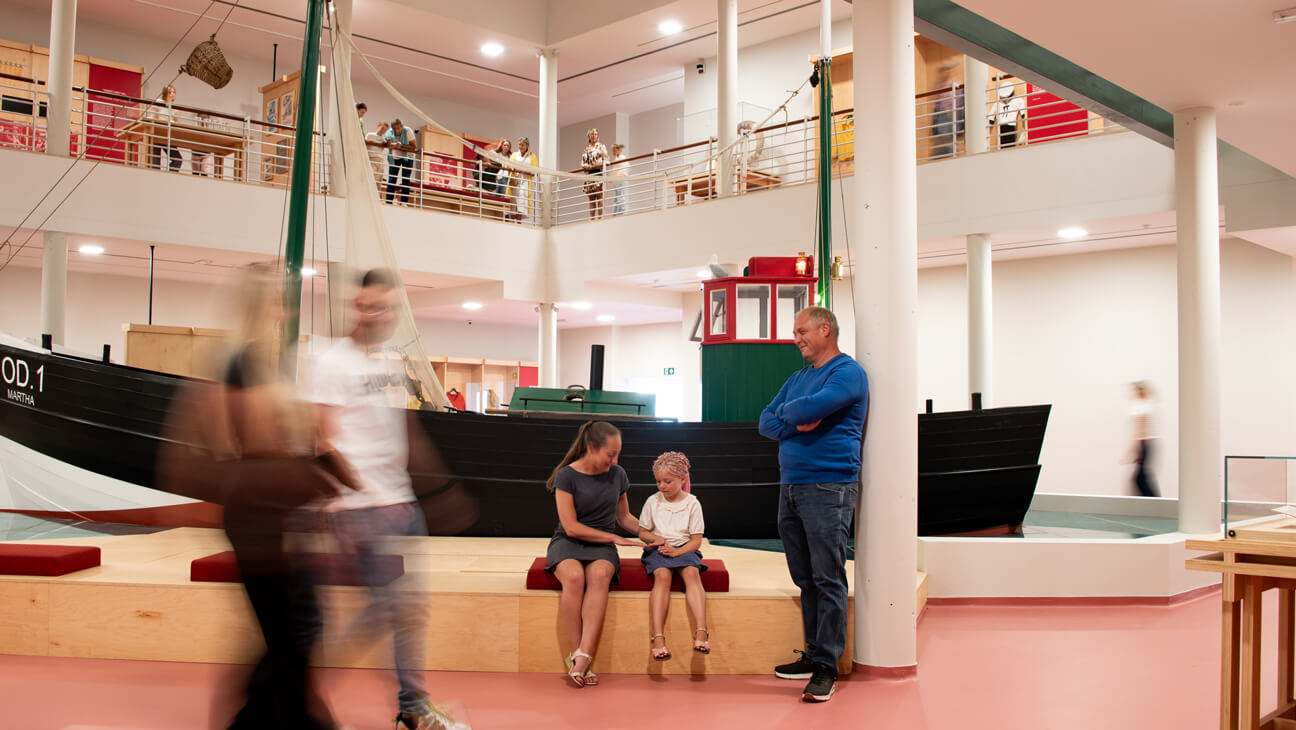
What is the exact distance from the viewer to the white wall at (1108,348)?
9914 mm

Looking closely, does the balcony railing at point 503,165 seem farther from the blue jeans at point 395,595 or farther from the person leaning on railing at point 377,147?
the blue jeans at point 395,595

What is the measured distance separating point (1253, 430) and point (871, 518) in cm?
841

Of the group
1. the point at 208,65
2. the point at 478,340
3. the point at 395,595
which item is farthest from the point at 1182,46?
the point at 478,340

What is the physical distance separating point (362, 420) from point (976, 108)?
869 centimetres

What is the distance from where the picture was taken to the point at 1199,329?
6012 millimetres

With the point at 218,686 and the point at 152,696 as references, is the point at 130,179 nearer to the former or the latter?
the point at 152,696

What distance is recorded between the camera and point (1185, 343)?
19.9 feet

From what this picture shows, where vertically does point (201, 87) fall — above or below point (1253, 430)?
above

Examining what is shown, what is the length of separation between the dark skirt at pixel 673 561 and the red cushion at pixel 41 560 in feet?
8.78

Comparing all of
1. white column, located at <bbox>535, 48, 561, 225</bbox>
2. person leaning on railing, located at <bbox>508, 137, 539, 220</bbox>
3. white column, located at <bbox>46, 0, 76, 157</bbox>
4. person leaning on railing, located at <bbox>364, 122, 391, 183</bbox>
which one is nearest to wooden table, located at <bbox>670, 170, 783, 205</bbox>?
white column, located at <bbox>535, 48, 561, 225</bbox>

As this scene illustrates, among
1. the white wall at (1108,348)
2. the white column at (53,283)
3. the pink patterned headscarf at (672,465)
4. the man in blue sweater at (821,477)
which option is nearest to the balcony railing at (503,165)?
the white column at (53,283)

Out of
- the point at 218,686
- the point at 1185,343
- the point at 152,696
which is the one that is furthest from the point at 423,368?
the point at 1185,343

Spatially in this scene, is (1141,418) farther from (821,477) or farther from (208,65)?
(208,65)

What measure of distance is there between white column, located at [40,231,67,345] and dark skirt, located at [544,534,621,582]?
26.1 feet
